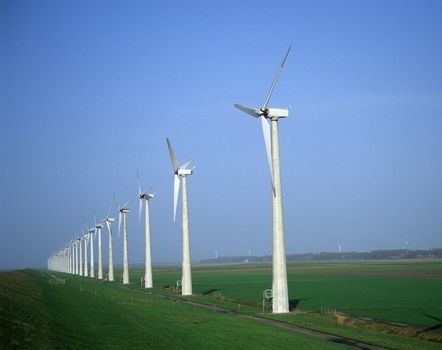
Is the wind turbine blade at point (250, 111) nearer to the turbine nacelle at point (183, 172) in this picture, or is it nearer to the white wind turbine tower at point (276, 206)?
the white wind turbine tower at point (276, 206)

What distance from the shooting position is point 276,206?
53688 millimetres

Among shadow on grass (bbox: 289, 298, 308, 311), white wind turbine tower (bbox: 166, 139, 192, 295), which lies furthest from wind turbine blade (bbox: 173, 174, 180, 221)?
shadow on grass (bbox: 289, 298, 308, 311)

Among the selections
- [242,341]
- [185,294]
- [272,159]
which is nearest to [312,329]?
[242,341]

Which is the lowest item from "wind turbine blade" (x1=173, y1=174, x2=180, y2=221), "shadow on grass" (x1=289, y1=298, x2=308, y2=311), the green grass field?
"shadow on grass" (x1=289, y1=298, x2=308, y2=311)

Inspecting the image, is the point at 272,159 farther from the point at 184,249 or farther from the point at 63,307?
the point at 184,249

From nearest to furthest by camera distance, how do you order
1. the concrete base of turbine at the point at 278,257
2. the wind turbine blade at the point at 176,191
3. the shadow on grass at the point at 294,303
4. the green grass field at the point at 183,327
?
the green grass field at the point at 183,327, the concrete base of turbine at the point at 278,257, the shadow on grass at the point at 294,303, the wind turbine blade at the point at 176,191

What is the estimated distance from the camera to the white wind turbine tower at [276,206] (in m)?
53.0

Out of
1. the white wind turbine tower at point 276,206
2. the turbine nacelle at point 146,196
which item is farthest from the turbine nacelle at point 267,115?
the turbine nacelle at point 146,196

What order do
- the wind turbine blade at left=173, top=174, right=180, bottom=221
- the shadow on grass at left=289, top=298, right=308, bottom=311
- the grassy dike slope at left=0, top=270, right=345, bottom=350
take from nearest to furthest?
the grassy dike slope at left=0, top=270, right=345, bottom=350 < the shadow on grass at left=289, top=298, right=308, bottom=311 < the wind turbine blade at left=173, top=174, right=180, bottom=221

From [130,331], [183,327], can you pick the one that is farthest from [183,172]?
[130,331]

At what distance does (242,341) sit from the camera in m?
34.6

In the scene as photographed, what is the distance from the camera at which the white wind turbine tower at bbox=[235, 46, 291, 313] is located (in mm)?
52969

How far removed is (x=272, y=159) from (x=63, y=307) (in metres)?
22.9

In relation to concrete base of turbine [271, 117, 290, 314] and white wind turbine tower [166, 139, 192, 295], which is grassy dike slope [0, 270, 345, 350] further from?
white wind turbine tower [166, 139, 192, 295]
